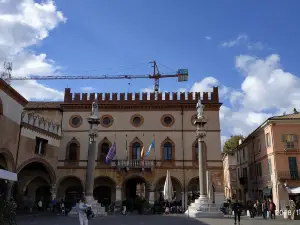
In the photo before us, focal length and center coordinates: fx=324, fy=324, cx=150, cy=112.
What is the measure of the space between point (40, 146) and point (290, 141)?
2320cm

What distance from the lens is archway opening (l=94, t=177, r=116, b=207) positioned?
34.2 metres

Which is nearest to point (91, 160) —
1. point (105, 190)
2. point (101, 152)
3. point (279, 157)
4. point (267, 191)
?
point (101, 152)

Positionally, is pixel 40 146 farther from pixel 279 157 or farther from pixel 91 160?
pixel 279 157

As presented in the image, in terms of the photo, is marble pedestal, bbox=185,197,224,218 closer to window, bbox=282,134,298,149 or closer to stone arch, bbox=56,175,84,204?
window, bbox=282,134,298,149

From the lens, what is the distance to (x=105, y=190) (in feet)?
114

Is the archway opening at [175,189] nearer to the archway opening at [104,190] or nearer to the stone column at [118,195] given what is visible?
the stone column at [118,195]

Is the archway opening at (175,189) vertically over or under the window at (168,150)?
under

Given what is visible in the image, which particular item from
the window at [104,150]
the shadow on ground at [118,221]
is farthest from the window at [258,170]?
the window at [104,150]

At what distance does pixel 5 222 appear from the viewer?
1269 centimetres

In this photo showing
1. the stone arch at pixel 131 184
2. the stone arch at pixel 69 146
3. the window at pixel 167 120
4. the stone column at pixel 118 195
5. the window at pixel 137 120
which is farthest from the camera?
the window at pixel 137 120

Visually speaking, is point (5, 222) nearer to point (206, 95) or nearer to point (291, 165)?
point (291, 165)

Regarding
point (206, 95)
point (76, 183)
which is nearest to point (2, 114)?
point (76, 183)

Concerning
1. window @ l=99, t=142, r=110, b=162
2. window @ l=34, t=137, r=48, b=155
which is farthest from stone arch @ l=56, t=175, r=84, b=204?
window @ l=34, t=137, r=48, b=155

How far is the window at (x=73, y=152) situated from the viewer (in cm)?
3431
